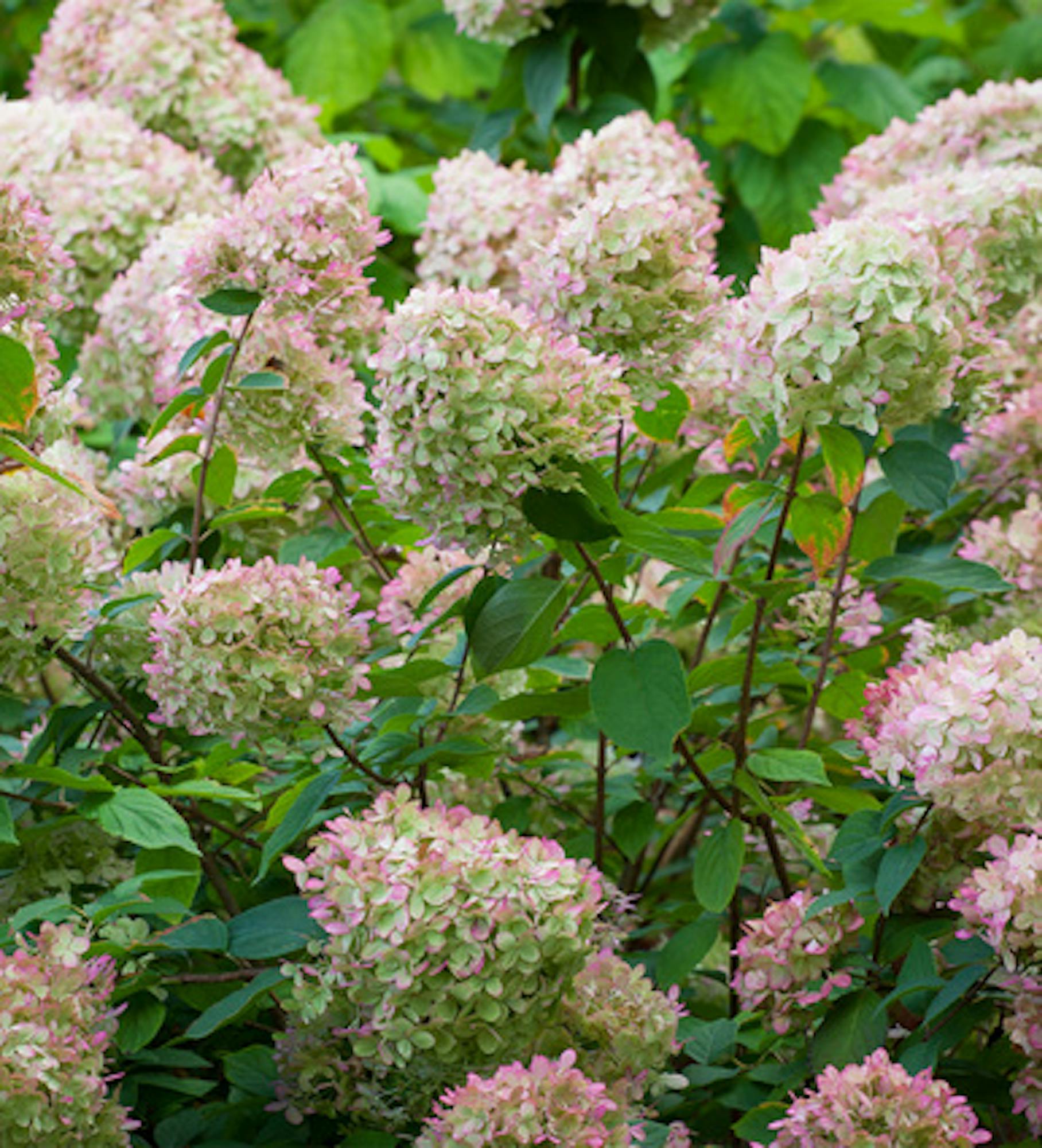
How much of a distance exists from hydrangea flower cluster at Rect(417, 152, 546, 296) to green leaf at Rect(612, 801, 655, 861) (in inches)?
32.2

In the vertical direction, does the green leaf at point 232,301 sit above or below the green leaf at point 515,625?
above

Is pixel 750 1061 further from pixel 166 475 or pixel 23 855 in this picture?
pixel 166 475

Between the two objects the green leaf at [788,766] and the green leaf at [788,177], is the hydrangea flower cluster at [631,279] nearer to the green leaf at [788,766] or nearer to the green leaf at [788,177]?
the green leaf at [788,766]

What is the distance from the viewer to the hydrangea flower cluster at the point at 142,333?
187cm

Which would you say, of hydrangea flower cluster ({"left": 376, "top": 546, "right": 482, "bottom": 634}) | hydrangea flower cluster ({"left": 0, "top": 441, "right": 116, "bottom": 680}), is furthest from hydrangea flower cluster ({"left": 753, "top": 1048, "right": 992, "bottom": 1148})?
hydrangea flower cluster ({"left": 0, "top": 441, "right": 116, "bottom": 680})

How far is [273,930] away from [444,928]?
28cm

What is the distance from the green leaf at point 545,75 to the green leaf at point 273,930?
5.46ft

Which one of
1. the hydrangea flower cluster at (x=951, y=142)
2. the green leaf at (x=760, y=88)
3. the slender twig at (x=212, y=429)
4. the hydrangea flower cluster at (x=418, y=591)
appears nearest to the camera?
the slender twig at (x=212, y=429)

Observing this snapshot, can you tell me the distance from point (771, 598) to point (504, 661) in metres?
0.29

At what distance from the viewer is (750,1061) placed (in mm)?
1640

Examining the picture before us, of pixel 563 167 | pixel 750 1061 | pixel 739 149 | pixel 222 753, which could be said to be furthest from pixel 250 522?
pixel 739 149

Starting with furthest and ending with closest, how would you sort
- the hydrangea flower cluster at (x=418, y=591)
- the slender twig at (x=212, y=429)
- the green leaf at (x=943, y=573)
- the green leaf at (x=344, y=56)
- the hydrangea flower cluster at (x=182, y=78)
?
1. the green leaf at (x=344, y=56)
2. the hydrangea flower cluster at (x=182, y=78)
3. the hydrangea flower cluster at (x=418, y=591)
4. the slender twig at (x=212, y=429)
5. the green leaf at (x=943, y=573)

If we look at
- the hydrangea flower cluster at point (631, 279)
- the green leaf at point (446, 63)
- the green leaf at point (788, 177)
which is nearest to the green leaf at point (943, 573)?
the hydrangea flower cluster at point (631, 279)

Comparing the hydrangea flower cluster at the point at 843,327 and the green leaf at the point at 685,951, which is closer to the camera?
the hydrangea flower cluster at the point at 843,327
